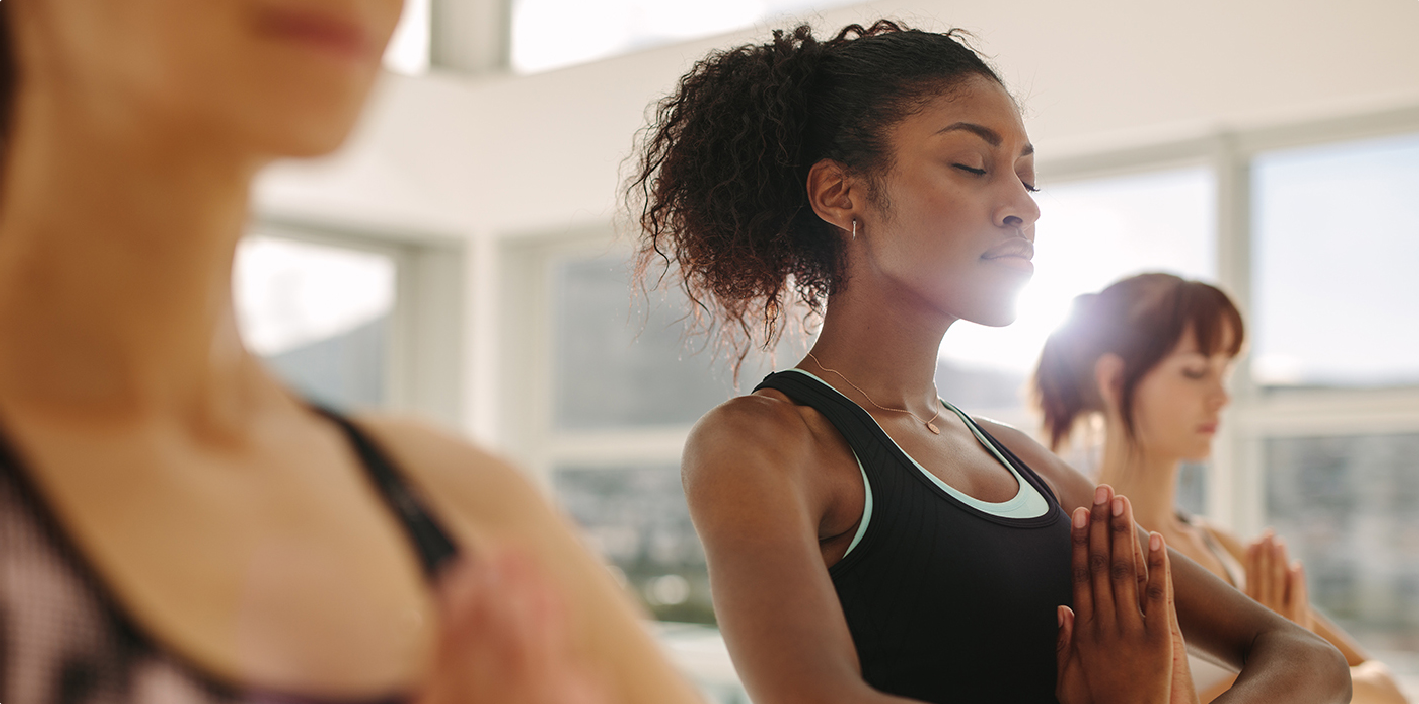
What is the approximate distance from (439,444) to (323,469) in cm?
5

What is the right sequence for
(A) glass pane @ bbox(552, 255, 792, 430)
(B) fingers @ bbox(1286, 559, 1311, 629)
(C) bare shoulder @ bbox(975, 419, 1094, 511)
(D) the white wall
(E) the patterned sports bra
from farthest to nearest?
(A) glass pane @ bbox(552, 255, 792, 430), (D) the white wall, (B) fingers @ bbox(1286, 559, 1311, 629), (C) bare shoulder @ bbox(975, 419, 1094, 511), (E) the patterned sports bra

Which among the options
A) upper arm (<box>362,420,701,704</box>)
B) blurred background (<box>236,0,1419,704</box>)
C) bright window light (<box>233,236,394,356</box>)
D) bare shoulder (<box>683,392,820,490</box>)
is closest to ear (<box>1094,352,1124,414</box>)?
blurred background (<box>236,0,1419,704</box>)

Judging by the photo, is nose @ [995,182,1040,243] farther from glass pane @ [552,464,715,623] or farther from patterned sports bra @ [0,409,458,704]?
glass pane @ [552,464,715,623]

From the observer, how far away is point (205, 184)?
285 millimetres

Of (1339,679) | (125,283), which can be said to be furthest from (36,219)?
(1339,679)

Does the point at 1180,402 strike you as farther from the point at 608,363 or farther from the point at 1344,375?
the point at 608,363

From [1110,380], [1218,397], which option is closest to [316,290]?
[1110,380]

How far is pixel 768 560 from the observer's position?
0.74m

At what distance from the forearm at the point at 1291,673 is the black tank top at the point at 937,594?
0.58 feet

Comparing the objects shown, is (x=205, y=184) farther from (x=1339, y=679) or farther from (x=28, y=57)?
(x=1339, y=679)

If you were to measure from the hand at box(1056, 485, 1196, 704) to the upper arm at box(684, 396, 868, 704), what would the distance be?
208mm

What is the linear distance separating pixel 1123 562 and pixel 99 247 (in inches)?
29.3

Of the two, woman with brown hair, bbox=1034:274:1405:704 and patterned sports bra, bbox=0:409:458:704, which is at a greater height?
patterned sports bra, bbox=0:409:458:704

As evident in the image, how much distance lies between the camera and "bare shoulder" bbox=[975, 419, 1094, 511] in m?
1.11
